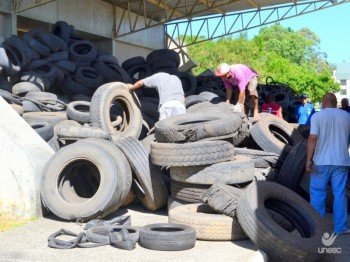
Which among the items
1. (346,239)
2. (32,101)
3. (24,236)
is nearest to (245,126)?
(346,239)

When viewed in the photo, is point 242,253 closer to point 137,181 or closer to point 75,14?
point 137,181

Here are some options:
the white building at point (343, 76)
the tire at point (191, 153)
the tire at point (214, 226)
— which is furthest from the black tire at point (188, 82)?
the white building at point (343, 76)

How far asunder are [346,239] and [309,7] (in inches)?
762

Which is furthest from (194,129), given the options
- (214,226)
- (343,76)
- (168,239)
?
(343,76)

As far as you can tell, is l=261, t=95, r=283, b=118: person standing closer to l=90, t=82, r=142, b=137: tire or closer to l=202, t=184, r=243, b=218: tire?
l=90, t=82, r=142, b=137: tire

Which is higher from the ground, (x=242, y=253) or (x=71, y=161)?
(x=71, y=161)

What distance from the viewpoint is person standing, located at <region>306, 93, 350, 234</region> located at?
5988mm

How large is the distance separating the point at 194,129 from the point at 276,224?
192cm

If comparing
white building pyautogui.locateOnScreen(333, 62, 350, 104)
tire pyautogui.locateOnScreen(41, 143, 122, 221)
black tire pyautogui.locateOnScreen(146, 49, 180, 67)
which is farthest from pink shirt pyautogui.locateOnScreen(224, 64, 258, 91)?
white building pyautogui.locateOnScreen(333, 62, 350, 104)

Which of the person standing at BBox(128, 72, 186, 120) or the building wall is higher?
the building wall

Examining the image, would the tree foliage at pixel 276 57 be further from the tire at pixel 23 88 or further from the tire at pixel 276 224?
the tire at pixel 276 224

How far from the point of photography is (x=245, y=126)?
8.05 meters

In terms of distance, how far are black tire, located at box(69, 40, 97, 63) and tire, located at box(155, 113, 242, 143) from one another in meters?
6.85

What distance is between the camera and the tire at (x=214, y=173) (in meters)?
6.25
